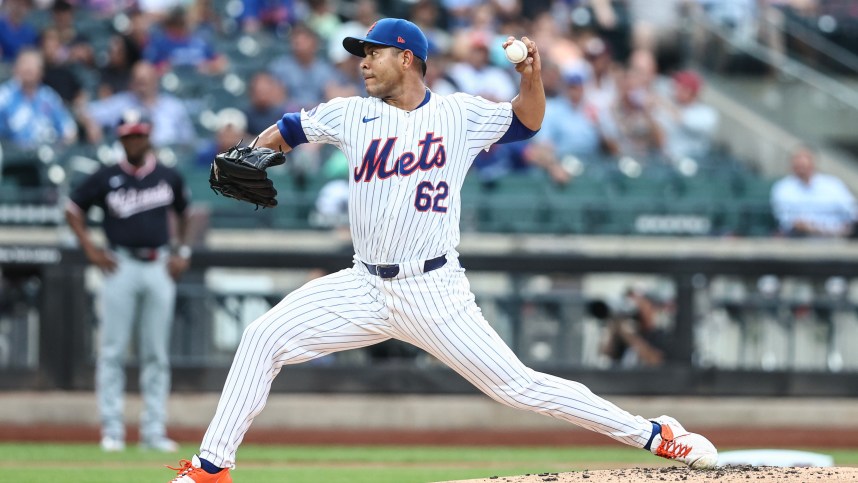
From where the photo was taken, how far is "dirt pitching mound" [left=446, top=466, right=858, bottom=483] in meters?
5.42

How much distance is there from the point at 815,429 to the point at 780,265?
1184 millimetres

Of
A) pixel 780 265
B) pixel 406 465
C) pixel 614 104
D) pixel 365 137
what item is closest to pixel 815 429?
pixel 780 265

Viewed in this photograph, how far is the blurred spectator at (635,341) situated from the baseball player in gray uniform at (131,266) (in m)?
3.15

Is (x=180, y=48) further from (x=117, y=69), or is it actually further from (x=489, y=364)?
(x=489, y=364)

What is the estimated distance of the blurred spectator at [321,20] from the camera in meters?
14.0

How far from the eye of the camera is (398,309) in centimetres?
537

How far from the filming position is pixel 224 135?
1076 cm

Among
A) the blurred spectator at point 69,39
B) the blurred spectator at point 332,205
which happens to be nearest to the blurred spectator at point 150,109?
the blurred spectator at point 69,39

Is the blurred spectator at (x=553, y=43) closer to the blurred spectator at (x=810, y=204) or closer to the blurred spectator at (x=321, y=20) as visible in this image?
the blurred spectator at (x=321, y=20)

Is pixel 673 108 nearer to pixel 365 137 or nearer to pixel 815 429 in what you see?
pixel 815 429

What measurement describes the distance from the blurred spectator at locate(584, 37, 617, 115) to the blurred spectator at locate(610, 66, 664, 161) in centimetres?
12

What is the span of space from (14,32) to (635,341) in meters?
6.42

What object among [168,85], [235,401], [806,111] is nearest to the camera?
[235,401]

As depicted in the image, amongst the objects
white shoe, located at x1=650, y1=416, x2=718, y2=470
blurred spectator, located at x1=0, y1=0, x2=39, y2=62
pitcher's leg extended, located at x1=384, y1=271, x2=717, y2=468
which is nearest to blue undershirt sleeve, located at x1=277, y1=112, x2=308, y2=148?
pitcher's leg extended, located at x1=384, y1=271, x2=717, y2=468
